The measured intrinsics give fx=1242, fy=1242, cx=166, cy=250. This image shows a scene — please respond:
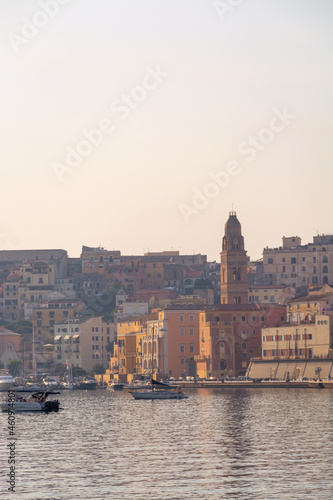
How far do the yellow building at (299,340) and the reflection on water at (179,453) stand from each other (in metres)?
47.6

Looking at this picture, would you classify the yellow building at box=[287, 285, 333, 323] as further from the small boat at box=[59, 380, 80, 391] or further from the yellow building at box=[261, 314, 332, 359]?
the small boat at box=[59, 380, 80, 391]

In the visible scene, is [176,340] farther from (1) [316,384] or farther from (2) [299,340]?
(1) [316,384]

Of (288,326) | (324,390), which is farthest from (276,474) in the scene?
(288,326)

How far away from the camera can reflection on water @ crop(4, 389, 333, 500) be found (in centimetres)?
5784

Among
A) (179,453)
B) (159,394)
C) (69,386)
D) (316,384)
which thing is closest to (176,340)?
(69,386)

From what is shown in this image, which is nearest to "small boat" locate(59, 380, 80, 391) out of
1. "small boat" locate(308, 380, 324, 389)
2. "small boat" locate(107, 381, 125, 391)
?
"small boat" locate(107, 381, 125, 391)

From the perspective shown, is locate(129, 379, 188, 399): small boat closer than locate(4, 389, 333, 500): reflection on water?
No

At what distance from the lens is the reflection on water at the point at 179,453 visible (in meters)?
57.8

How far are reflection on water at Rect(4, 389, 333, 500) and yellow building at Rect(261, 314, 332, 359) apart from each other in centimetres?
4757

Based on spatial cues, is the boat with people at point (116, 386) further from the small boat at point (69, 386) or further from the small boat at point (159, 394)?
the small boat at point (159, 394)

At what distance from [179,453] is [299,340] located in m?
102

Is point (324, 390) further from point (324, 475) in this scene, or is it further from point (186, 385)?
point (324, 475)

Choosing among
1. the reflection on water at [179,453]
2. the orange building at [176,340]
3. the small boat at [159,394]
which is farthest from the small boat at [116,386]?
the reflection on water at [179,453]

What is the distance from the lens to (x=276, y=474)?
203 feet
